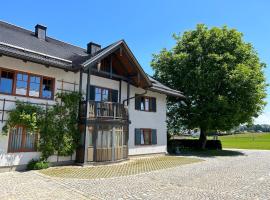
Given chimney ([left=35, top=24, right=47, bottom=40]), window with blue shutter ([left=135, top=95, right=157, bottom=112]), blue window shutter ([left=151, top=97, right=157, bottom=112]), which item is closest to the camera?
chimney ([left=35, top=24, right=47, bottom=40])

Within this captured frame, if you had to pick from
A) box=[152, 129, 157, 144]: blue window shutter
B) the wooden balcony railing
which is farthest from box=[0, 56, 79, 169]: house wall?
box=[152, 129, 157, 144]: blue window shutter

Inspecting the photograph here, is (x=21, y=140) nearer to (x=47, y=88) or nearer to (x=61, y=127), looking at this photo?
(x=61, y=127)

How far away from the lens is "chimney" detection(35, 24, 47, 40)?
19.3 metres

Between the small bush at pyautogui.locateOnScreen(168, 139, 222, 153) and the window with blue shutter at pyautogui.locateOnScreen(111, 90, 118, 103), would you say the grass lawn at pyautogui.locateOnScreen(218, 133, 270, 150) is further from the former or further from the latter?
the window with blue shutter at pyautogui.locateOnScreen(111, 90, 118, 103)

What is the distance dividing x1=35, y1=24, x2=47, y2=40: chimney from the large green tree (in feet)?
49.4

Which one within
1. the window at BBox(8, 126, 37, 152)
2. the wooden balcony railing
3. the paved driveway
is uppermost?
the wooden balcony railing

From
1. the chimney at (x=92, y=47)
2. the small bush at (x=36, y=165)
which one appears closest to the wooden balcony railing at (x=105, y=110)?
the small bush at (x=36, y=165)

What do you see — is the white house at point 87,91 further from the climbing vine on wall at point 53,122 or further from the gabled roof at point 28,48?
the climbing vine on wall at point 53,122

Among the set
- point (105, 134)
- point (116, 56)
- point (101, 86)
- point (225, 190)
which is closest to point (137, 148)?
point (105, 134)

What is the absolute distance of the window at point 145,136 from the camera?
21156 mm

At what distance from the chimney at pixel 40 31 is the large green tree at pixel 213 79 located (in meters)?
15.1

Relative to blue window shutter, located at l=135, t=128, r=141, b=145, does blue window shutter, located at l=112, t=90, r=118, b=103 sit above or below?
above

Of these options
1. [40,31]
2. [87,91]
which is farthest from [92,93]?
[40,31]

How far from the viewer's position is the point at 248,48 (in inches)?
1142
